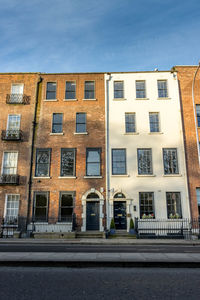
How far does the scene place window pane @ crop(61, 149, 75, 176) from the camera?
66.1 ft

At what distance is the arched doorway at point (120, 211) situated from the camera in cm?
1884

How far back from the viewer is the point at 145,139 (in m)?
20.8

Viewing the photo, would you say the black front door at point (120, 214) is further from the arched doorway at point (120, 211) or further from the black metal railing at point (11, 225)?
the black metal railing at point (11, 225)

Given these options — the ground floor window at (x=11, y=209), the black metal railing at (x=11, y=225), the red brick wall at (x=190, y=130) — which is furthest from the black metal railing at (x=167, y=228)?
the ground floor window at (x=11, y=209)

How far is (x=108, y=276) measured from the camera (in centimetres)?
607

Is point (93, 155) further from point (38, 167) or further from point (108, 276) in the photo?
point (108, 276)

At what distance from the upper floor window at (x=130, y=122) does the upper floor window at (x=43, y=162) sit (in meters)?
7.61

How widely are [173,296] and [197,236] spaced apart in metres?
14.6

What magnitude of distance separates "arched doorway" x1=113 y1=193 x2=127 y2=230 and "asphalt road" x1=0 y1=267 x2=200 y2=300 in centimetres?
1218

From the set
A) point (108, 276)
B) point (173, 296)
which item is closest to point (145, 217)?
point (108, 276)

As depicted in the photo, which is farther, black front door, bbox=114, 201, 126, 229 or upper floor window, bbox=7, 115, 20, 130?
upper floor window, bbox=7, 115, 20, 130

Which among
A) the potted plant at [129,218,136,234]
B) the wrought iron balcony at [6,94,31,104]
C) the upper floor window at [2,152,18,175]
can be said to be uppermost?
the wrought iron balcony at [6,94,31,104]

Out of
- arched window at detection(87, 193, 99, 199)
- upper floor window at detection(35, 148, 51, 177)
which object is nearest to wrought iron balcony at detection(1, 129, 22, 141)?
upper floor window at detection(35, 148, 51, 177)

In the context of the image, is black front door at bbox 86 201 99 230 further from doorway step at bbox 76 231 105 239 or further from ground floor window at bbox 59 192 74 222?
ground floor window at bbox 59 192 74 222
